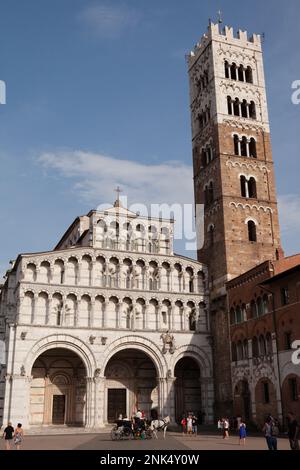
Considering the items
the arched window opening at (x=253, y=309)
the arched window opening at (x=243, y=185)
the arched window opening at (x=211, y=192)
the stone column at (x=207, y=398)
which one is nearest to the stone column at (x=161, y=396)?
the stone column at (x=207, y=398)

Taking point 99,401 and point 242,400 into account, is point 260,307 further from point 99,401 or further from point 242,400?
point 99,401

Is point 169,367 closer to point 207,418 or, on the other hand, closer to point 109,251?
point 207,418

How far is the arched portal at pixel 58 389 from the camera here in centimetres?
4028

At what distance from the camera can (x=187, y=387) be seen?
44.2 m

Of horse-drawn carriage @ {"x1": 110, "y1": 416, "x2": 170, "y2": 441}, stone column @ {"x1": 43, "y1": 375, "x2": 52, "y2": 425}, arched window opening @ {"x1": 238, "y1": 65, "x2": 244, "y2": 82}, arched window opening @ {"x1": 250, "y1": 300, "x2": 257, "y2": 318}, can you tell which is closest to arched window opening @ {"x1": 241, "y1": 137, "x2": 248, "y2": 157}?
arched window opening @ {"x1": 238, "y1": 65, "x2": 244, "y2": 82}

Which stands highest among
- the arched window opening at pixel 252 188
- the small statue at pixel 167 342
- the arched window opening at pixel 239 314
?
the arched window opening at pixel 252 188

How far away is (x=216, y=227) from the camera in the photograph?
44.8 m

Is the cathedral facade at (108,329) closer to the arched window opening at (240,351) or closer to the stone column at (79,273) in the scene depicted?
the stone column at (79,273)

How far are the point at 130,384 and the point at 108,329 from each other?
628 centimetres

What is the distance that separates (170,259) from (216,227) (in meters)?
5.05

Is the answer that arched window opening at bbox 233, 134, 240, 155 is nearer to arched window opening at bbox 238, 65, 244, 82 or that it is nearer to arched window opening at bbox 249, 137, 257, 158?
arched window opening at bbox 249, 137, 257, 158

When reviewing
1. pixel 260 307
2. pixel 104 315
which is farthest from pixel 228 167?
pixel 104 315

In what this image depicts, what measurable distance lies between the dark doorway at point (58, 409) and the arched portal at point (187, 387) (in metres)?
9.40
